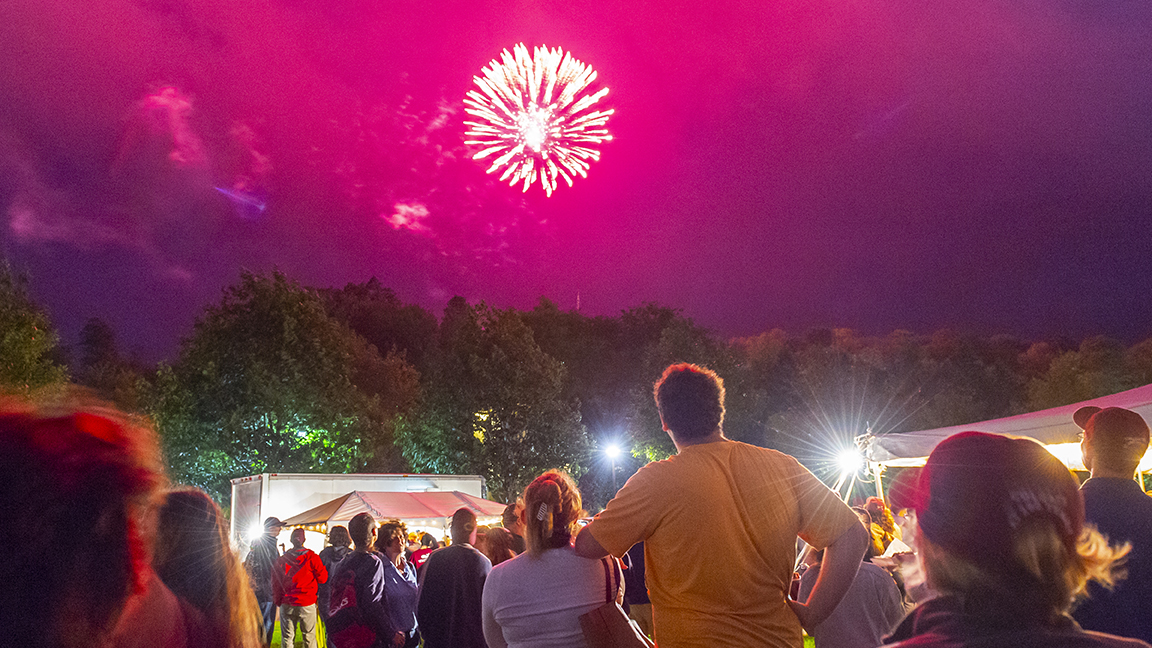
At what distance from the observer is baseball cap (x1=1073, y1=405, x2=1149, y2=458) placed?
3277mm

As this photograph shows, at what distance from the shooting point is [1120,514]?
3.07 metres

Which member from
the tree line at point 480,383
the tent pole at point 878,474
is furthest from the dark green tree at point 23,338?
the tent pole at point 878,474

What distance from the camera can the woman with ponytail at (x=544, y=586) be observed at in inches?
137

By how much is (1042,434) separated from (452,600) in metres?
6.68

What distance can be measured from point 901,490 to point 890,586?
301 cm

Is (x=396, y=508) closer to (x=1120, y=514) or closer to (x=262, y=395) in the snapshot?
(x=262, y=395)

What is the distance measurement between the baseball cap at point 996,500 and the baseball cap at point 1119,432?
7.76 feet

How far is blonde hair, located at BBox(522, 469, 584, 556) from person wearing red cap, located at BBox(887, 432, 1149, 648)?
232 cm

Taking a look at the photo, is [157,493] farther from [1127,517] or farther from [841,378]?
[841,378]

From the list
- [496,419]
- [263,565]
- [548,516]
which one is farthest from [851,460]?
[496,419]

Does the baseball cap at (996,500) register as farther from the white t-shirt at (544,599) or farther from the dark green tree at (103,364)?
the dark green tree at (103,364)

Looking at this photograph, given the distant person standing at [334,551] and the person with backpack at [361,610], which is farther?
the distant person standing at [334,551]

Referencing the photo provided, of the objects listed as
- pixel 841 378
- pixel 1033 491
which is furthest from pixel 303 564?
pixel 841 378

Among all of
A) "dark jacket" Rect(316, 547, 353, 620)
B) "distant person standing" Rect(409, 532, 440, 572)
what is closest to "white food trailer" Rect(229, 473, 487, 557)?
"distant person standing" Rect(409, 532, 440, 572)
